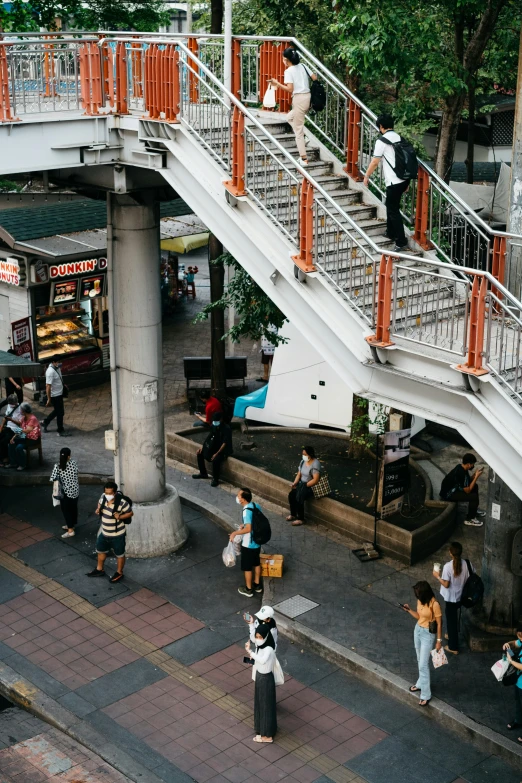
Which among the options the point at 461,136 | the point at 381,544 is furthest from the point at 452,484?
the point at 461,136

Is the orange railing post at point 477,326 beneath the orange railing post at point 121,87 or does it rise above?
beneath

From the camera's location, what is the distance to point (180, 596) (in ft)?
47.8

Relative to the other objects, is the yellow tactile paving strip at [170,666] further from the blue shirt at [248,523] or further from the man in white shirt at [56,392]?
the man in white shirt at [56,392]

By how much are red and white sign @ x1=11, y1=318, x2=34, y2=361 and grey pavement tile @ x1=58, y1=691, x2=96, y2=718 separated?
1138cm

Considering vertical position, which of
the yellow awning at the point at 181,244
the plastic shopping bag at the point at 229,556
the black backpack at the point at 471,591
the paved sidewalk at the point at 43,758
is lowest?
the paved sidewalk at the point at 43,758

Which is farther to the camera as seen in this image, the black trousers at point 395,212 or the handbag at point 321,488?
the handbag at point 321,488

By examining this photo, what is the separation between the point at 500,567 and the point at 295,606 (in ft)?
8.99

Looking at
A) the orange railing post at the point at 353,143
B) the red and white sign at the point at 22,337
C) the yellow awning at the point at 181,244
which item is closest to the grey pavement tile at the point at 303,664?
the orange railing post at the point at 353,143

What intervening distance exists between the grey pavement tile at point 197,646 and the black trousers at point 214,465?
4.57 meters

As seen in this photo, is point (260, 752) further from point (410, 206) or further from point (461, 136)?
point (461, 136)

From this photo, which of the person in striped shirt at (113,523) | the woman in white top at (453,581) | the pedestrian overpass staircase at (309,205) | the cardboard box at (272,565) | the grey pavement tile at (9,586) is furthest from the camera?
the cardboard box at (272,565)

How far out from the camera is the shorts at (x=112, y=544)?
575 inches

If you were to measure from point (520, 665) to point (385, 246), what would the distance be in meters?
4.84

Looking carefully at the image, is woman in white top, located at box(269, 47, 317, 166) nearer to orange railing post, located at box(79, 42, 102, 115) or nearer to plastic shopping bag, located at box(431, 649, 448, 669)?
orange railing post, located at box(79, 42, 102, 115)
